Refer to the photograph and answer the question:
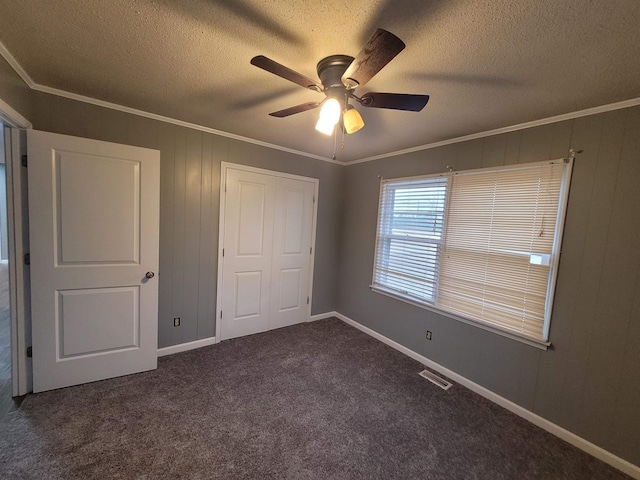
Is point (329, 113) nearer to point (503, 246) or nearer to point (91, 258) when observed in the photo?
point (503, 246)

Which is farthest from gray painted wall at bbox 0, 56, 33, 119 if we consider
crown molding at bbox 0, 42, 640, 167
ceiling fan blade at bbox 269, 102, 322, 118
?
ceiling fan blade at bbox 269, 102, 322, 118

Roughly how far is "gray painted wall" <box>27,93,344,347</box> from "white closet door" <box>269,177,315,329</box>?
0.46 meters

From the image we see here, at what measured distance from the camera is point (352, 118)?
1.56 meters

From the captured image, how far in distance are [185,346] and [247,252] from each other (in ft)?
3.93

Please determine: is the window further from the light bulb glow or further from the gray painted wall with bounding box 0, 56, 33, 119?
the gray painted wall with bounding box 0, 56, 33, 119

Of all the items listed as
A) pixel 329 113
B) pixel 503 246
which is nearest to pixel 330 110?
pixel 329 113

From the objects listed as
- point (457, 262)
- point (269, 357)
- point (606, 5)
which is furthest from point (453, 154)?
point (269, 357)

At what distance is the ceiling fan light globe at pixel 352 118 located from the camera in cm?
155

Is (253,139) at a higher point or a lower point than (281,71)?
higher

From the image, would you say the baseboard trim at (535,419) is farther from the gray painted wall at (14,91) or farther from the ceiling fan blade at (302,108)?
the gray painted wall at (14,91)

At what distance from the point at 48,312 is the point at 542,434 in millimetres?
3860

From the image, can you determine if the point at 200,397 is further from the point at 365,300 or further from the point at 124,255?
the point at 365,300

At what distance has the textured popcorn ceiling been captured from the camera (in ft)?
3.70

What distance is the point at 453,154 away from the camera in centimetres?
262
